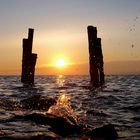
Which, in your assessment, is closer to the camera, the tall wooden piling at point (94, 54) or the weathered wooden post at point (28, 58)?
the tall wooden piling at point (94, 54)

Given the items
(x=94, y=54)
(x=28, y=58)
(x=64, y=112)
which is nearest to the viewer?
(x=64, y=112)

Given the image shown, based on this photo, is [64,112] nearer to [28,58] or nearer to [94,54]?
[94,54]

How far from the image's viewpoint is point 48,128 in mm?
7773

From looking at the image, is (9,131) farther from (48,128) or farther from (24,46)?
(24,46)

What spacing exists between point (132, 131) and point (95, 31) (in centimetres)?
1511

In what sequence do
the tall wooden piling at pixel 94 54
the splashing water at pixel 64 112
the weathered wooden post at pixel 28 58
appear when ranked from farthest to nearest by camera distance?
the weathered wooden post at pixel 28 58 < the tall wooden piling at pixel 94 54 < the splashing water at pixel 64 112

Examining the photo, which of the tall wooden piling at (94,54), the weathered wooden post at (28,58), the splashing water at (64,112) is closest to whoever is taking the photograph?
the splashing water at (64,112)

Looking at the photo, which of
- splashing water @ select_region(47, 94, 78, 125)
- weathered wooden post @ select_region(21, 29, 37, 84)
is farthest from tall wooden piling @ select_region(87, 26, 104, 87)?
splashing water @ select_region(47, 94, 78, 125)

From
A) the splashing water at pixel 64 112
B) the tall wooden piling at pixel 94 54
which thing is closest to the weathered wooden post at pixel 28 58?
the tall wooden piling at pixel 94 54

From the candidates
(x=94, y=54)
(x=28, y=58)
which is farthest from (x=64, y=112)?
(x=28, y=58)

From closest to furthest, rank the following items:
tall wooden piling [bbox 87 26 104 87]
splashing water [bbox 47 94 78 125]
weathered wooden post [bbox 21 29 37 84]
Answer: splashing water [bbox 47 94 78 125]
tall wooden piling [bbox 87 26 104 87]
weathered wooden post [bbox 21 29 37 84]

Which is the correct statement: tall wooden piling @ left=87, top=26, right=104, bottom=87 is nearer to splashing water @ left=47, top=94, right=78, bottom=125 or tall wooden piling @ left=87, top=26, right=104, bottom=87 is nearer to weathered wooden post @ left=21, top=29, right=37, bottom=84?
weathered wooden post @ left=21, top=29, right=37, bottom=84

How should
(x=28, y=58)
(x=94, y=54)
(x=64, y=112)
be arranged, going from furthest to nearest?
(x=28, y=58)
(x=94, y=54)
(x=64, y=112)

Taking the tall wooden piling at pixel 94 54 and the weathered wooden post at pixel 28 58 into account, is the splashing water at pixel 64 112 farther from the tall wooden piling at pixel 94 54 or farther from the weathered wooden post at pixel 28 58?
the weathered wooden post at pixel 28 58
